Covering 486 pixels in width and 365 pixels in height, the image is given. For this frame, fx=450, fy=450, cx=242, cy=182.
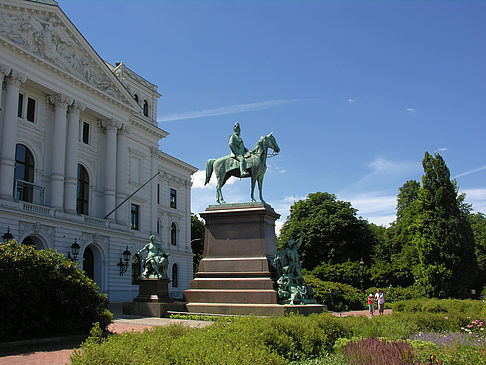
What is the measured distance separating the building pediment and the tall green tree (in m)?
30.1

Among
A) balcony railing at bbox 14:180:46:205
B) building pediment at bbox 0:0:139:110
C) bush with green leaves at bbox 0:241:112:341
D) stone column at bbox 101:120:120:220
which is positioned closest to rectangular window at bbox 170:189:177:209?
stone column at bbox 101:120:120:220

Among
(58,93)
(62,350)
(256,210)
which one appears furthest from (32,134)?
(62,350)

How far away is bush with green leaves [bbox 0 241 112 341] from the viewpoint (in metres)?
12.1

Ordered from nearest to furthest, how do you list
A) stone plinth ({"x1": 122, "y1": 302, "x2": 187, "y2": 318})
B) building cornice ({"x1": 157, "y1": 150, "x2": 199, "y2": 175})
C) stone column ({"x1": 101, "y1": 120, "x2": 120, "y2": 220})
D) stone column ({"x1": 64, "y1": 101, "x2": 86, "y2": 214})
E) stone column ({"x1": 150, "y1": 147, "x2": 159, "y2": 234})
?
stone plinth ({"x1": 122, "y1": 302, "x2": 187, "y2": 318}), stone column ({"x1": 64, "y1": 101, "x2": 86, "y2": 214}), stone column ({"x1": 101, "y1": 120, "x2": 120, "y2": 220}), stone column ({"x1": 150, "y1": 147, "x2": 159, "y2": 234}), building cornice ({"x1": 157, "y1": 150, "x2": 199, "y2": 175})

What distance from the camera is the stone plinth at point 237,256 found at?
16469mm

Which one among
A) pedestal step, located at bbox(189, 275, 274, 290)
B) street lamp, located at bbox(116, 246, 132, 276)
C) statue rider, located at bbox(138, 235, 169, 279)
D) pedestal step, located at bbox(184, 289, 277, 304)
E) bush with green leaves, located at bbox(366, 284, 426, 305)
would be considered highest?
street lamp, located at bbox(116, 246, 132, 276)

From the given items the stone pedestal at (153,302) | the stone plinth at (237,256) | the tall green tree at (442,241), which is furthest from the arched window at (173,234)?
the stone plinth at (237,256)

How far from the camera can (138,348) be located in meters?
6.76

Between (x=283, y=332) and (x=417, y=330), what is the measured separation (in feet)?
21.0

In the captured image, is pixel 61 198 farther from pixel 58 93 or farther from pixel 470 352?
pixel 470 352

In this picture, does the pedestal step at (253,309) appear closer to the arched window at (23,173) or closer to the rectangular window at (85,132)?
the arched window at (23,173)

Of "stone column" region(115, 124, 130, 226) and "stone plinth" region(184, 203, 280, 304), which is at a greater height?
"stone column" region(115, 124, 130, 226)

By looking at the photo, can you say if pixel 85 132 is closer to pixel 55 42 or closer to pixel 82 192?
pixel 82 192

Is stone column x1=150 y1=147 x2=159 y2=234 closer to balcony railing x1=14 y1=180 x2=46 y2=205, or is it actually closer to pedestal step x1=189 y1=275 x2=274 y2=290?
balcony railing x1=14 y1=180 x2=46 y2=205
